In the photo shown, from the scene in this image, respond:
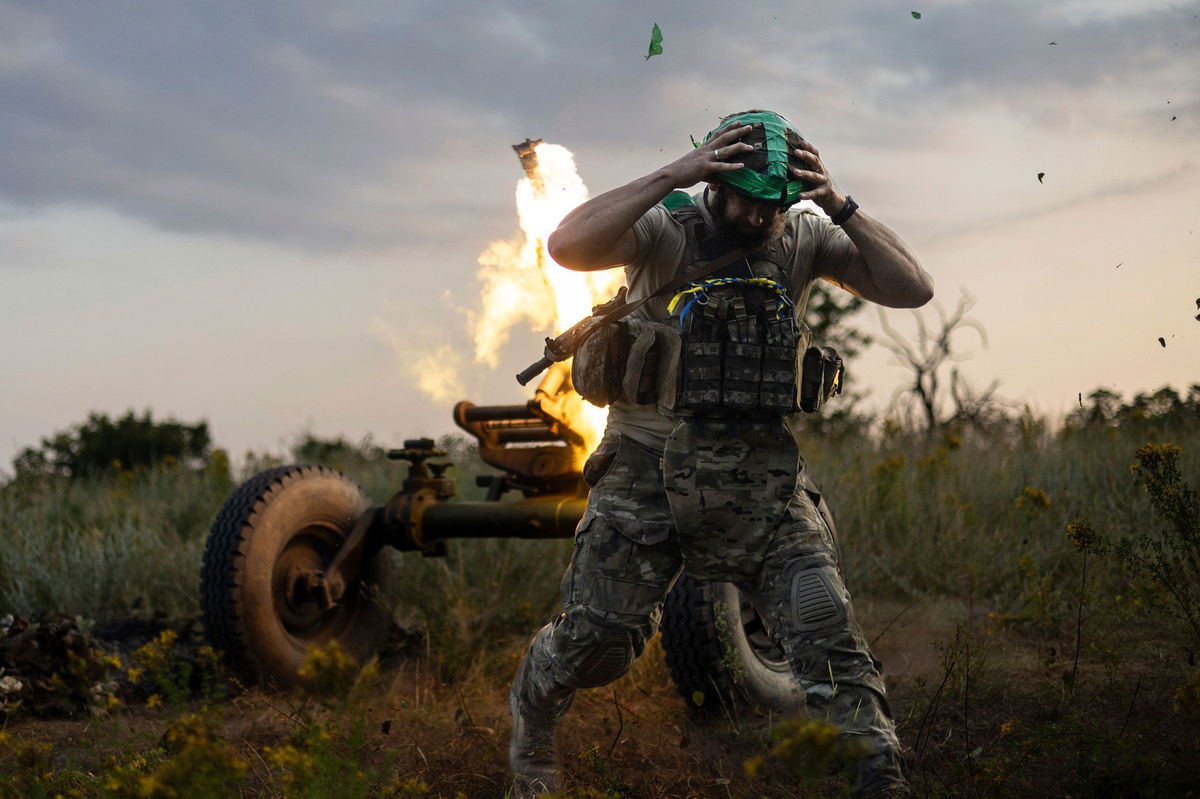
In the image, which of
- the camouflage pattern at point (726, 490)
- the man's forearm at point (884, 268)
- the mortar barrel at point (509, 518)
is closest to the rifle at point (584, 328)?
the camouflage pattern at point (726, 490)

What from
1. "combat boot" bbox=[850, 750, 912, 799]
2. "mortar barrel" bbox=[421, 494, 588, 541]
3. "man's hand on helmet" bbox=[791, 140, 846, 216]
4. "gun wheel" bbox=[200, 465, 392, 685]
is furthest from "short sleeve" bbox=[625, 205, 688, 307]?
"gun wheel" bbox=[200, 465, 392, 685]

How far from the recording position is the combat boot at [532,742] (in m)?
3.99

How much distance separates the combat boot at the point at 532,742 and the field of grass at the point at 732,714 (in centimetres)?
23

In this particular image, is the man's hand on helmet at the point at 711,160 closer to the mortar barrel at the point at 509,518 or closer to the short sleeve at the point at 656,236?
the short sleeve at the point at 656,236

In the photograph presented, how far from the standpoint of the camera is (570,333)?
412cm

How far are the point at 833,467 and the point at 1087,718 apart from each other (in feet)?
15.4

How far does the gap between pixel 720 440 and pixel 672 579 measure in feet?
1.79

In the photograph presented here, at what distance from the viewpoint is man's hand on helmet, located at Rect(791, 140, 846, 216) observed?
3.61 metres

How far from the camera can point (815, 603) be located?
3518mm

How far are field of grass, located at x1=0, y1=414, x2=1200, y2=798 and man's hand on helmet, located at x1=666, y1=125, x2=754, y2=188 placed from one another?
1.75 metres

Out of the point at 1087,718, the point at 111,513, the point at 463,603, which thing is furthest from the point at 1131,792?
the point at 111,513

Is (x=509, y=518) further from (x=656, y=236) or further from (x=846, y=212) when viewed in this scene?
(x=846, y=212)

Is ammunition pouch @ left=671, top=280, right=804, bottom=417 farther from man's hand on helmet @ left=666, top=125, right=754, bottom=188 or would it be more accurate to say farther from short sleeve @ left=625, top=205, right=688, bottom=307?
man's hand on helmet @ left=666, top=125, right=754, bottom=188

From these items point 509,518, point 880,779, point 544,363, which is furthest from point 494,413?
point 880,779
